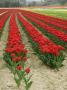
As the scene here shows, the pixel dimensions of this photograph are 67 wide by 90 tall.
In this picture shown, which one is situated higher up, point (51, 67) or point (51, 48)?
point (51, 48)

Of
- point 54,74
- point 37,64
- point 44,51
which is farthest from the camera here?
point 37,64

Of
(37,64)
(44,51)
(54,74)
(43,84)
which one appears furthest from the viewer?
(37,64)

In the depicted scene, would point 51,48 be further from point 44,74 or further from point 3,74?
point 3,74

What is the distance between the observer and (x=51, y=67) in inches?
354

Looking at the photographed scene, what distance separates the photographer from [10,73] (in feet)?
27.4

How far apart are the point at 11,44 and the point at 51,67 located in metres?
1.73

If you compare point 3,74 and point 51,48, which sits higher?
point 51,48

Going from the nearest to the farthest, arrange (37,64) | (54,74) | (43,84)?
(43,84), (54,74), (37,64)

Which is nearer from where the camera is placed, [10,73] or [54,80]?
[54,80]

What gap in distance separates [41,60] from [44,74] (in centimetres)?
176

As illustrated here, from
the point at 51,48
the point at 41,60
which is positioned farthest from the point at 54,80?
the point at 41,60

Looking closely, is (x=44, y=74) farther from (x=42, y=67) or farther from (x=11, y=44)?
(x=11, y=44)

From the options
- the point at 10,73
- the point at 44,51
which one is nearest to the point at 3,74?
the point at 10,73

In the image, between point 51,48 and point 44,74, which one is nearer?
point 44,74
